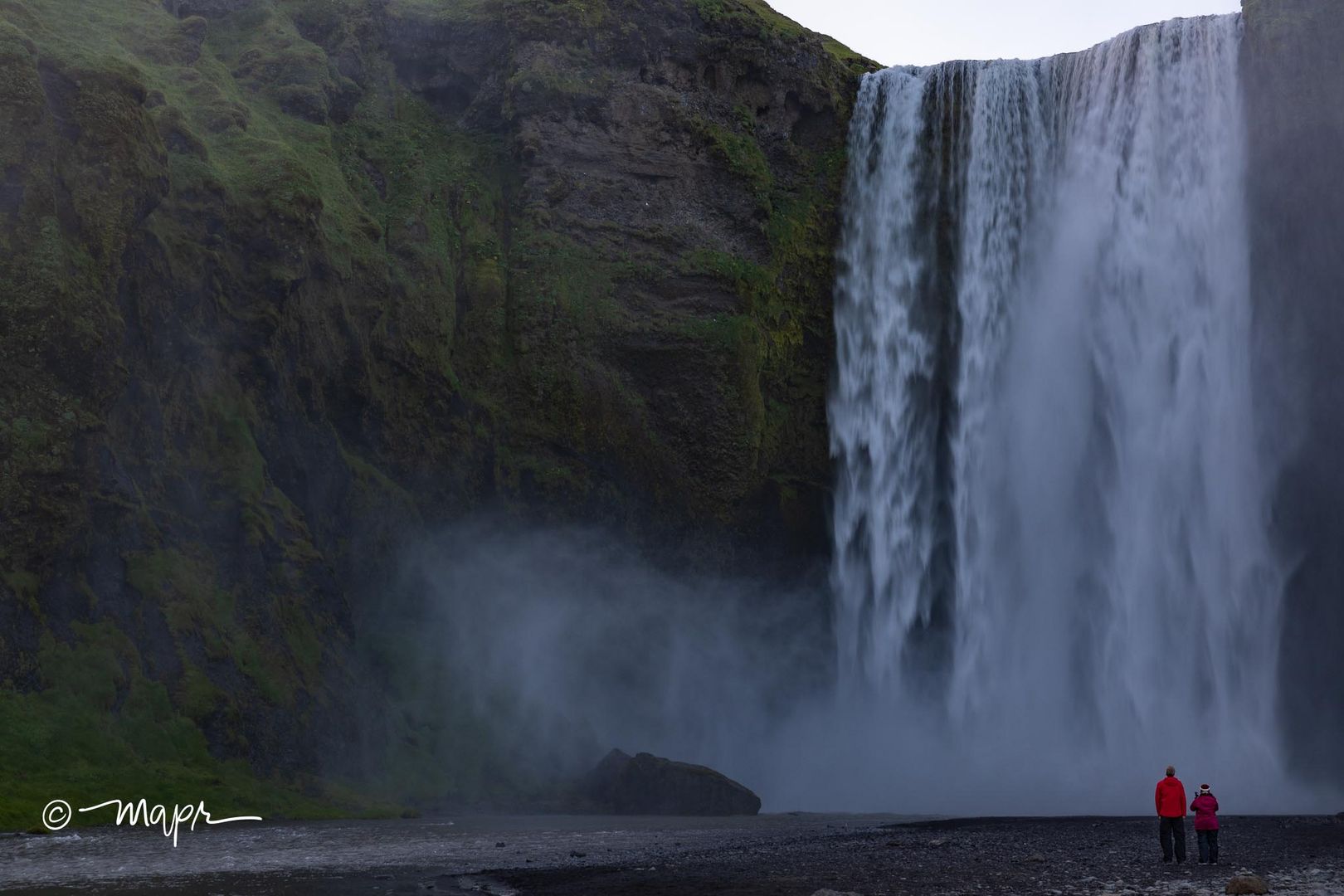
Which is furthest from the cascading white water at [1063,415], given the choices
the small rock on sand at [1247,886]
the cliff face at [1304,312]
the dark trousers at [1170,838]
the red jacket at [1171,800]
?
the small rock on sand at [1247,886]

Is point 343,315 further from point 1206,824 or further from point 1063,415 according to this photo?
point 1206,824

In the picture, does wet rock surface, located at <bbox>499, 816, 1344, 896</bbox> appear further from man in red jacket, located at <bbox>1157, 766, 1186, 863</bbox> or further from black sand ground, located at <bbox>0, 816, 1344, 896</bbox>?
man in red jacket, located at <bbox>1157, 766, 1186, 863</bbox>

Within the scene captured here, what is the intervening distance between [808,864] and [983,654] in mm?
25255

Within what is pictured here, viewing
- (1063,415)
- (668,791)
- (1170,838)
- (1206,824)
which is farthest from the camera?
(1063,415)

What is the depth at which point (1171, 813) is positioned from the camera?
2195 centimetres

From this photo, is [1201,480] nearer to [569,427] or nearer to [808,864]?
[569,427]

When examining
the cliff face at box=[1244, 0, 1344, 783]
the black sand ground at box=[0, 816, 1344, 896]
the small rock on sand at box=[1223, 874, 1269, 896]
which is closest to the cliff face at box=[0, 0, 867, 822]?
the black sand ground at box=[0, 816, 1344, 896]

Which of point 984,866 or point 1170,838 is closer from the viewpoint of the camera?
point 984,866

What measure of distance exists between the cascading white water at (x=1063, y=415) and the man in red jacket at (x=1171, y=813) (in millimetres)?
20463

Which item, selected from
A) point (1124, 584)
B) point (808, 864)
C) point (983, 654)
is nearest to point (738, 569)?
point (983, 654)

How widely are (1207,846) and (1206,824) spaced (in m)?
0.72

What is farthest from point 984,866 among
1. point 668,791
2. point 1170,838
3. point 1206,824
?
point 668,791

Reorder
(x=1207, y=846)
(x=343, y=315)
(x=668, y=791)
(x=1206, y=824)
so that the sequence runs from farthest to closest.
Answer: (x=343, y=315)
(x=668, y=791)
(x=1207, y=846)
(x=1206, y=824)

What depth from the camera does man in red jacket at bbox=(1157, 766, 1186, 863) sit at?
21844 mm
